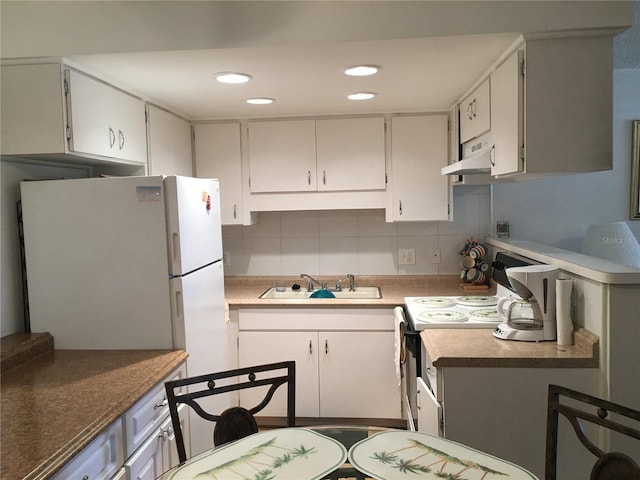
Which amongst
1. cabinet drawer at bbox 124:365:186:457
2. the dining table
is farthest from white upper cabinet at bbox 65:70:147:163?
the dining table

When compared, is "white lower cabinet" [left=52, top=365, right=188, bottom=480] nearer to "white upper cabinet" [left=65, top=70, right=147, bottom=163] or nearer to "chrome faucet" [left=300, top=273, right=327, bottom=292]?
"white upper cabinet" [left=65, top=70, right=147, bottom=163]

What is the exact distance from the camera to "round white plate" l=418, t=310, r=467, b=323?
7.65ft

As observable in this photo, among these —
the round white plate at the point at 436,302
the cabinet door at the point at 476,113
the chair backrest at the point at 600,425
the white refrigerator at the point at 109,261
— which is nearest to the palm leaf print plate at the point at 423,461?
the chair backrest at the point at 600,425

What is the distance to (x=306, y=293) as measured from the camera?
345 cm

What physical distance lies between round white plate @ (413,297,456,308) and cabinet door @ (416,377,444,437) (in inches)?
20.5

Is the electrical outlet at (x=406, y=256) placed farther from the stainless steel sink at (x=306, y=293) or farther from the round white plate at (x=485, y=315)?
the round white plate at (x=485, y=315)

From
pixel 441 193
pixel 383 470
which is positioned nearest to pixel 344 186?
pixel 441 193

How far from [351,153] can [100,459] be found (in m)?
2.29

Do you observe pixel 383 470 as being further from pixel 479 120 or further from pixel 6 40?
pixel 6 40

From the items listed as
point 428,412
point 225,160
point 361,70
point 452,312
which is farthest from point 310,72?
point 428,412

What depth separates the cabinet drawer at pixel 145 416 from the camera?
1645 millimetres

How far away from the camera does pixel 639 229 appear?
3.25 meters

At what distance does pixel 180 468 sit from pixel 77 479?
303 mm

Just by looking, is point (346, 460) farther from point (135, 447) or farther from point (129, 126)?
point (129, 126)
